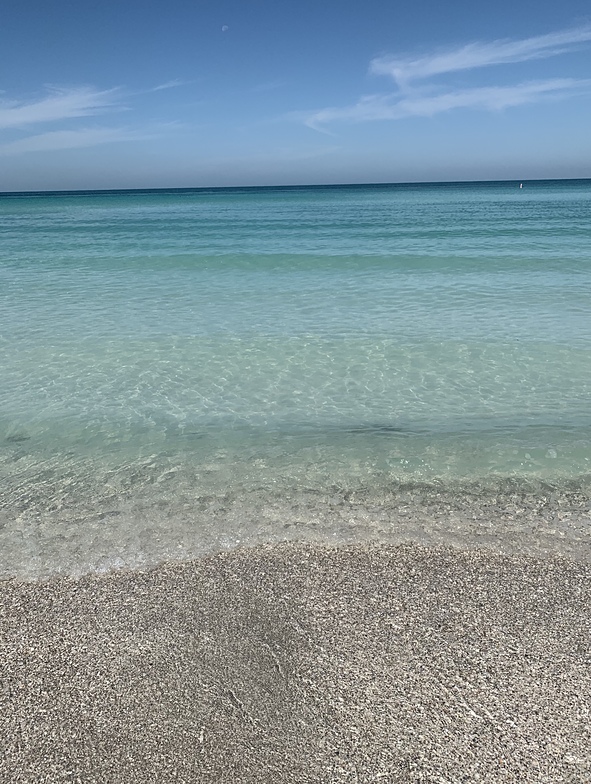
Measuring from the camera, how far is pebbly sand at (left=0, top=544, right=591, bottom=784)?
9.25 feet

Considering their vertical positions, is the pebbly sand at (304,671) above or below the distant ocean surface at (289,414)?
below

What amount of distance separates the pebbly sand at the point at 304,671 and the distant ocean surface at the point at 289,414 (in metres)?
0.44

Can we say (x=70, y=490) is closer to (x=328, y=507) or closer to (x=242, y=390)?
(x=328, y=507)

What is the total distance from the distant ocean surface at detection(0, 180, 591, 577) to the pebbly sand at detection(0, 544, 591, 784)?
437mm

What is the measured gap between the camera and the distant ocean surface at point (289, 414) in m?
4.92

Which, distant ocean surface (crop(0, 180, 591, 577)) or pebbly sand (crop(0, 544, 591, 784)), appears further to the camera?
distant ocean surface (crop(0, 180, 591, 577))

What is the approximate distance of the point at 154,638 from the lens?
142 inches

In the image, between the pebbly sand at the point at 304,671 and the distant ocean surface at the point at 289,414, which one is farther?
the distant ocean surface at the point at 289,414

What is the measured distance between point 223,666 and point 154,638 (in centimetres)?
53

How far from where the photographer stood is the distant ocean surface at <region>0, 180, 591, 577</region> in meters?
4.92

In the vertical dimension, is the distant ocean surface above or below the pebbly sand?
above

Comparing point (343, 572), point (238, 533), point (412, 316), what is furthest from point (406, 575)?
point (412, 316)

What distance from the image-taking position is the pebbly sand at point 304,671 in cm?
282

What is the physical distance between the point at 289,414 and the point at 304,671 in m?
4.11
